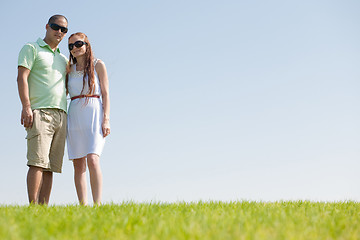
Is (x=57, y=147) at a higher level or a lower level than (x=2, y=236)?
higher

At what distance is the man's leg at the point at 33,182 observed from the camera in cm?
581

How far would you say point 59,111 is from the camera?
606cm

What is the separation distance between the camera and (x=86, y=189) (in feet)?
19.7

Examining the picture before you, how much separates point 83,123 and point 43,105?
2.23ft

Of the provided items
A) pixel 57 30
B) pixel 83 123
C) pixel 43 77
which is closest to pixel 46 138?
pixel 83 123

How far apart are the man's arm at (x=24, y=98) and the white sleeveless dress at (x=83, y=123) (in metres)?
0.60

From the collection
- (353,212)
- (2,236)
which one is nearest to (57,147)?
(2,236)

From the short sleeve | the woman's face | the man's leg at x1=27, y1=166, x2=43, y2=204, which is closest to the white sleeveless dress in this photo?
the woman's face

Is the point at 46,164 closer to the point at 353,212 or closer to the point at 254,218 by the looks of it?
the point at 254,218

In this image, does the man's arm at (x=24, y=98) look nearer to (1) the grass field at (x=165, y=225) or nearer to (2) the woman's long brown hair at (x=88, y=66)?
(2) the woman's long brown hair at (x=88, y=66)

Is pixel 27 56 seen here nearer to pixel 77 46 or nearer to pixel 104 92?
pixel 77 46

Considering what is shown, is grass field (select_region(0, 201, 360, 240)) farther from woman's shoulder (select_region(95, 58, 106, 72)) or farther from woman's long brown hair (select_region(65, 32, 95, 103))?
woman's shoulder (select_region(95, 58, 106, 72))

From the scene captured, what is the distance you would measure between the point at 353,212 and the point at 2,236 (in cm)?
445

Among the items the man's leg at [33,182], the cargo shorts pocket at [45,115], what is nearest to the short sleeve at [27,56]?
the cargo shorts pocket at [45,115]
